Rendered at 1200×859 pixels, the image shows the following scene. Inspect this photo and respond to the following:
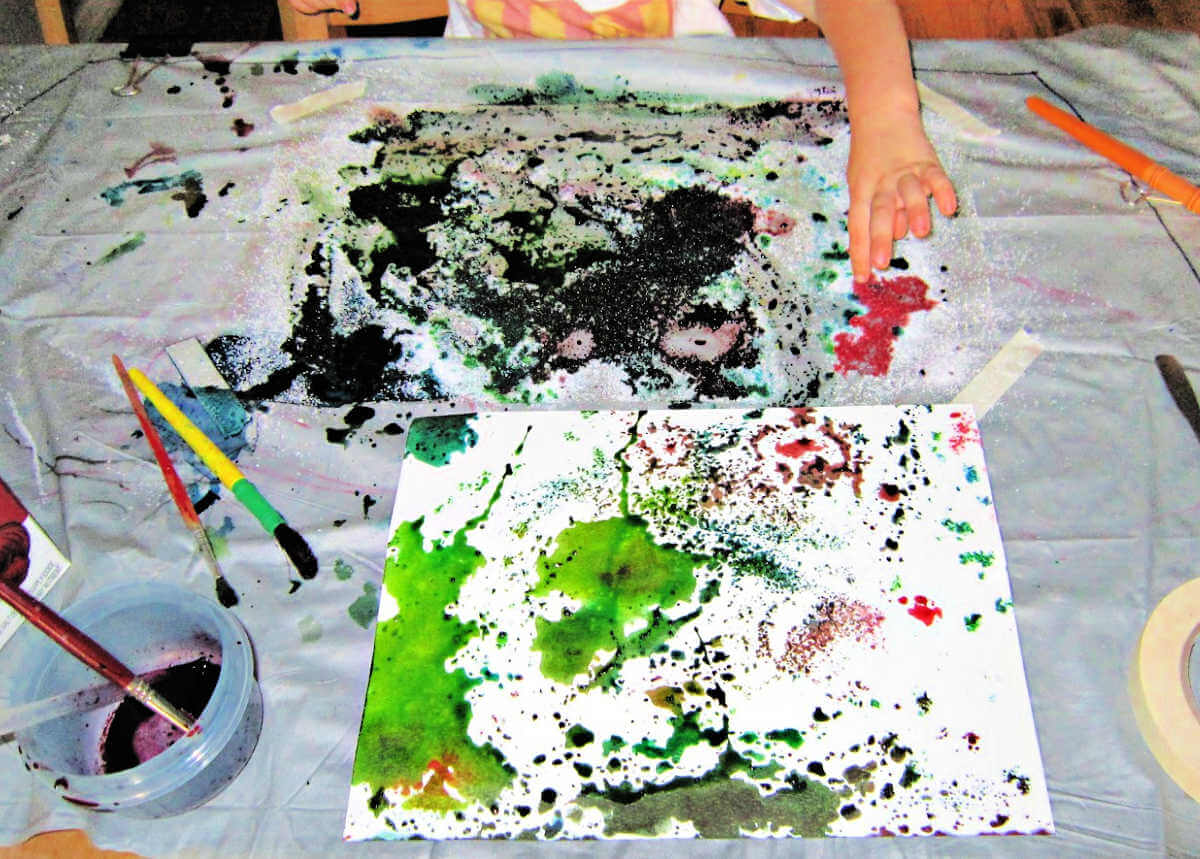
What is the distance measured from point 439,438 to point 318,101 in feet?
1.35

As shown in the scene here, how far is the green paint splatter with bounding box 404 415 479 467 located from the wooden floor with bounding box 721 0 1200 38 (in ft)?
2.04

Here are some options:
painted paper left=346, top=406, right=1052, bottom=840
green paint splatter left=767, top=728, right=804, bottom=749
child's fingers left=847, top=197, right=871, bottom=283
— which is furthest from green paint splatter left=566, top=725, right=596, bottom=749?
child's fingers left=847, top=197, right=871, bottom=283

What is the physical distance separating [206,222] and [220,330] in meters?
0.13

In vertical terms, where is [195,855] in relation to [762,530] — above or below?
below

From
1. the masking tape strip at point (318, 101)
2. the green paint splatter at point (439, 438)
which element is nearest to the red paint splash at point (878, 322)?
the green paint splatter at point (439, 438)

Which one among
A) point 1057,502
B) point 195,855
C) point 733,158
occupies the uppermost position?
point 733,158

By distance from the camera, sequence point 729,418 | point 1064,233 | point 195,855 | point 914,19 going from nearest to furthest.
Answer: point 195,855 → point 729,418 → point 1064,233 → point 914,19

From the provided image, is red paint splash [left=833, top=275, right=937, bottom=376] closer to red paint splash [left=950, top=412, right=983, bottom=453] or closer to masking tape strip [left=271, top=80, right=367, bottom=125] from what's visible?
red paint splash [left=950, top=412, right=983, bottom=453]

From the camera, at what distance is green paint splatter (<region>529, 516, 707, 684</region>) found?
0.51m

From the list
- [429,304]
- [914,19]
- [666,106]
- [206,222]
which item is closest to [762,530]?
[429,304]

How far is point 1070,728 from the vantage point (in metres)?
0.50

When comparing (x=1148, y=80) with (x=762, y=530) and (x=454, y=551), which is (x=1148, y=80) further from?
(x=454, y=551)

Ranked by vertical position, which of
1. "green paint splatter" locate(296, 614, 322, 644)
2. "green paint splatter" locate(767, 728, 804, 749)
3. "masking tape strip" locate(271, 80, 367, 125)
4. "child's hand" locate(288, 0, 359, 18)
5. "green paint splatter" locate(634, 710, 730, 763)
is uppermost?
"child's hand" locate(288, 0, 359, 18)

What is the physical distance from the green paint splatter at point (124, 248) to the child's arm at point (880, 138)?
2.02 ft
